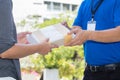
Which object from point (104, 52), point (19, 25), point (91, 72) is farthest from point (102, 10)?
point (19, 25)

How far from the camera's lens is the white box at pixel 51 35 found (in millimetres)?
1830

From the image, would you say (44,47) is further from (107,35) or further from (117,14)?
(117,14)

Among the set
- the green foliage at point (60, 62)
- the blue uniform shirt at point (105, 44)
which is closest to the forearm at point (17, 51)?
the blue uniform shirt at point (105, 44)

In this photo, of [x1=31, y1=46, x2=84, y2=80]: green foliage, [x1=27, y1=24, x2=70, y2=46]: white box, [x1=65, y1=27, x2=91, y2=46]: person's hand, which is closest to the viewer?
[x1=65, y1=27, x2=91, y2=46]: person's hand

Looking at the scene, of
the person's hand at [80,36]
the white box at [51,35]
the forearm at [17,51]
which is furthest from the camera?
the white box at [51,35]

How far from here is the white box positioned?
1830 mm

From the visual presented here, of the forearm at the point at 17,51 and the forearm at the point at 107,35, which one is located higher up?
the forearm at the point at 107,35

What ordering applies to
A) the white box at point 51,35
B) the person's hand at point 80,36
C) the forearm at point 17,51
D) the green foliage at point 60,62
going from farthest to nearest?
the green foliage at point 60,62
the white box at point 51,35
the person's hand at point 80,36
the forearm at point 17,51

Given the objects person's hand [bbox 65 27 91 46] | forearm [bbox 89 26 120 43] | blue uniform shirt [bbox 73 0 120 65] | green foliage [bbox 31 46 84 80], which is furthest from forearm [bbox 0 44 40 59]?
green foliage [bbox 31 46 84 80]

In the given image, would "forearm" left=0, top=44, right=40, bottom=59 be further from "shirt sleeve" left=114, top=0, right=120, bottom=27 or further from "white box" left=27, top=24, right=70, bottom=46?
"shirt sleeve" left=114, top=0, right=120, bottom=27

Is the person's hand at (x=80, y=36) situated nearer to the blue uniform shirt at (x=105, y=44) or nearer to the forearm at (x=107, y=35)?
the forearm at (x=107, y=35)

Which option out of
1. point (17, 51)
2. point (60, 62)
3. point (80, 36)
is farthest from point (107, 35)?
point (60, 62)

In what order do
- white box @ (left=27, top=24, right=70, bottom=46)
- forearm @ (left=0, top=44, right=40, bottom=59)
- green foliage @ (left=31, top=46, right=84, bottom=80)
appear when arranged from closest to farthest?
forearm @ (left=0, top=44, right=40, bottom=59), white box @ (left=27, top=24, right=70, bottom=46), green foliage @ (left=31, top=46, right=84, bottom=80)

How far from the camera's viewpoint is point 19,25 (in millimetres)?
4328
